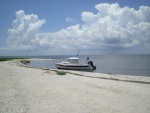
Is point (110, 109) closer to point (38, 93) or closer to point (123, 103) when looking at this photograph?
point (123, 103)

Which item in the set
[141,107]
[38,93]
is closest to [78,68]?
[38,93]

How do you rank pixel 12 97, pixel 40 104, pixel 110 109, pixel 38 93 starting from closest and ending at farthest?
pixel 110 109 → pixel 40 104 → pixel 12 97 → pixel 38 93

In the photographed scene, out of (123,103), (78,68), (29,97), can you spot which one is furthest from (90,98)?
(78,68)

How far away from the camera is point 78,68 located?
44312mm

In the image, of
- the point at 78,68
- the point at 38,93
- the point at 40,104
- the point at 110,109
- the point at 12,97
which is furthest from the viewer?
the point at 78,68

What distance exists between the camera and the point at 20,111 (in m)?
9.05

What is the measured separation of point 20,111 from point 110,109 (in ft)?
15.2

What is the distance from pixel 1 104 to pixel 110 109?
5.95 metres

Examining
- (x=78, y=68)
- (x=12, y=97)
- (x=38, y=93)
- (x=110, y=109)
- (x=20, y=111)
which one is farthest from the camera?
(x=78, y=68)

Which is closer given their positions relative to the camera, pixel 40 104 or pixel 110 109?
pixel 110 109

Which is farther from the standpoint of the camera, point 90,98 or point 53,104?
point 90,98

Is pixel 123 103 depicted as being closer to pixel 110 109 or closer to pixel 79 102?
pixel 110 109

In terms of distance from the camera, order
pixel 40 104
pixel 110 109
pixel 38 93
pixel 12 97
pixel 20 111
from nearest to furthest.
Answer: pixel 20 111 → pixel 110 109 → pixel 40 104 → pixel 12 97 → pixel 38 93

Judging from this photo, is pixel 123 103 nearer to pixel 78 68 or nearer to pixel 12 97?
pixel 12 97
